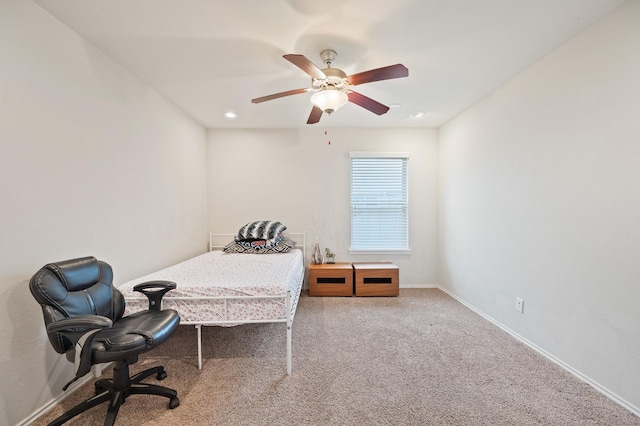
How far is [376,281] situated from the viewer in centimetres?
367

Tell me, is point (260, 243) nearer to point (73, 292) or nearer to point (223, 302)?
point (223, 302)

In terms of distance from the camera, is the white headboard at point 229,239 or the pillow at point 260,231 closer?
the pillow at point 260,231

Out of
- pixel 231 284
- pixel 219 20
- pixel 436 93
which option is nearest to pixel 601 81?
pixel 436 93

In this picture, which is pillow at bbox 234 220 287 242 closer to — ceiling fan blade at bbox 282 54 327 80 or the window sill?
the window sill

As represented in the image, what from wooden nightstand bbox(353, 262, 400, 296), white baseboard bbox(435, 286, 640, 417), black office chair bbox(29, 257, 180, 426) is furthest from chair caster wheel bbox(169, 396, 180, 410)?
white baseboard bbox(435, 286, 640, 417)

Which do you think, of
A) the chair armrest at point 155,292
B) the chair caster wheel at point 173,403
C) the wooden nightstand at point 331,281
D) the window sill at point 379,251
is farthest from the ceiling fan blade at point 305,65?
the window sill at point 379,251

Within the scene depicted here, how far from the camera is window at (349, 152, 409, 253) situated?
4074mm

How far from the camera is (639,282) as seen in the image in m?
1.57

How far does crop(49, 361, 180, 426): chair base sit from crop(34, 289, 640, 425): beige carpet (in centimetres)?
10

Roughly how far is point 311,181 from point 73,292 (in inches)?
119

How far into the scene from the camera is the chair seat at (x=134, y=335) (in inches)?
53.8

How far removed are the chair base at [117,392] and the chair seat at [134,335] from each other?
0.23 m

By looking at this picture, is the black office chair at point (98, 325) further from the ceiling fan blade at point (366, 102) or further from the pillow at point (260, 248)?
the ceiling fan blade at point (366, 102)

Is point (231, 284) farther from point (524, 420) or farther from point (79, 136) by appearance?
point (524, 420)
